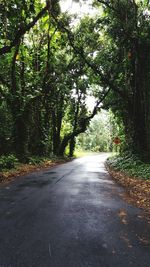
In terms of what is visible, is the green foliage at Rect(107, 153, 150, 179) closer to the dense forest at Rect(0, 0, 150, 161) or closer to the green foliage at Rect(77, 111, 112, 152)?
the dense forest at Rect(0, 0, 150, 161)

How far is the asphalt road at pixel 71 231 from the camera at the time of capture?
14.6ft

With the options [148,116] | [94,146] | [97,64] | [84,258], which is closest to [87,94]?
[97,64]

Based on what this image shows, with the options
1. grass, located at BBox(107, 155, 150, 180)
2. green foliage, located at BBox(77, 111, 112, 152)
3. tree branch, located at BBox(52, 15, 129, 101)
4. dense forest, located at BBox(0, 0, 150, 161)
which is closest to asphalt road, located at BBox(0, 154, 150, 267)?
grass, located at BBox(107, 155, 150, 180)

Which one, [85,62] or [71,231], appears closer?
[71,231]

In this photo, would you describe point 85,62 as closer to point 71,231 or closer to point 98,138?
point 71,231

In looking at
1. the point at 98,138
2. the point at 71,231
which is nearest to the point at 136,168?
the point at 71,231

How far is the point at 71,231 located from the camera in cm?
574

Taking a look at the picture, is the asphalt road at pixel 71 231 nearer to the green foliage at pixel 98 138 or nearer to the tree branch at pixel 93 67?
the tree branch at pixel 93 67

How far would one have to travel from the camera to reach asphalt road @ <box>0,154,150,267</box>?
445 centimetres

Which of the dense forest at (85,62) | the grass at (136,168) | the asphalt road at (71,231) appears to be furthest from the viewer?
the dense forest at (85,62)

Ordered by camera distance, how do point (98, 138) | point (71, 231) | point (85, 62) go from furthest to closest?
point (98, 138) → point (85, 62) → point (71, 231)

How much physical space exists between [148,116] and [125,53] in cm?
571

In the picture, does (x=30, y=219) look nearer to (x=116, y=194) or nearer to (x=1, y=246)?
(x=1, y=246)

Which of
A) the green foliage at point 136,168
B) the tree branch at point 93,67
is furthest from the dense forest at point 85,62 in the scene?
the green foliage at point 136,168
